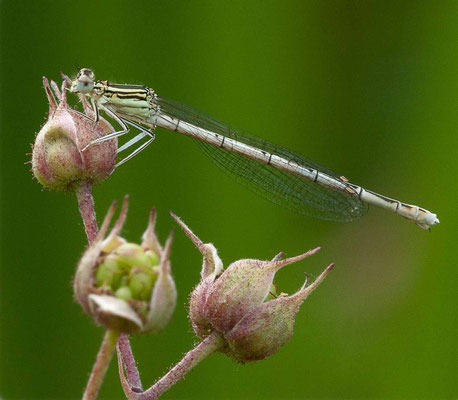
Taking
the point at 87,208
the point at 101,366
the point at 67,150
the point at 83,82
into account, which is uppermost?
the point at 83,82

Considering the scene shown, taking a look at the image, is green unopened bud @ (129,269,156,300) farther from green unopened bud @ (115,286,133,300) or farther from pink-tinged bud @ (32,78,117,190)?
pink-tinged bud @ (32,78,117,190)

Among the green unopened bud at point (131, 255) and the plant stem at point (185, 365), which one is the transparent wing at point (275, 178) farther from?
the green unopened bud at point (131, 255)

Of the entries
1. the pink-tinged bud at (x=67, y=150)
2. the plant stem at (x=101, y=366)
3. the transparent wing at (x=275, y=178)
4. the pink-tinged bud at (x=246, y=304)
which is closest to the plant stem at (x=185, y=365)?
the pink-tinged bud at (x=246, y=304)

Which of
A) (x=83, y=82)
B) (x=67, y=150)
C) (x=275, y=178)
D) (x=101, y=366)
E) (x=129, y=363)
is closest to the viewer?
(x=101, y=366)

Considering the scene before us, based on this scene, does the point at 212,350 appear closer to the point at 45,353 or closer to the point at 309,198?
the point at 309,198

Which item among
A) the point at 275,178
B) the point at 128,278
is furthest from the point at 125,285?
the point at 275,178

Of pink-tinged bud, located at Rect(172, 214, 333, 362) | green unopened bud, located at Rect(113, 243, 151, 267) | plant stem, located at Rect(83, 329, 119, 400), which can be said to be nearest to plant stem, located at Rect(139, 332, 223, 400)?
pink-tinged bud, located at Rect(172, 214, 333, 362)

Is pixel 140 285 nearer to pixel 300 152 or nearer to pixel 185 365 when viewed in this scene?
pixel 185 365

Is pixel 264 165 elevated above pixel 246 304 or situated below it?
above
